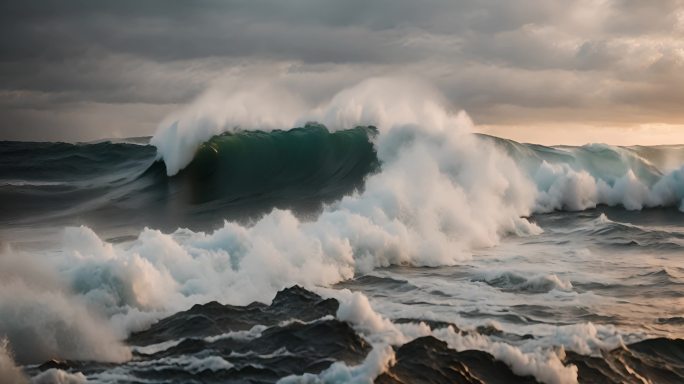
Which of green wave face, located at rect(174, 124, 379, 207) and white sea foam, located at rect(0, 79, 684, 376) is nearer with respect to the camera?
white sea foam, located at rect(0, 79, 684, 376)

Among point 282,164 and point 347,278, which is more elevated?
point 282,164

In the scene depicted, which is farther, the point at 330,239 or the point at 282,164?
the point at 282,164

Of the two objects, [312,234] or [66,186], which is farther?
[66,186]

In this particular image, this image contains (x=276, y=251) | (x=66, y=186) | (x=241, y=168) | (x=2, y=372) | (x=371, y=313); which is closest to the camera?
(x=2, y=372)

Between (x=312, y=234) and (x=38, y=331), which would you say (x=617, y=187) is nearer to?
(x=312, y=234)

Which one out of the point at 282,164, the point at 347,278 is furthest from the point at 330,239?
the point at 282,164

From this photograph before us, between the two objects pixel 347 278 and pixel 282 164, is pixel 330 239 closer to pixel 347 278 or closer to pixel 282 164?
pixel 347 278

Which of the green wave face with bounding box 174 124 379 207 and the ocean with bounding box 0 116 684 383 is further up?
the green wave face with bounding box 174 124 379 207

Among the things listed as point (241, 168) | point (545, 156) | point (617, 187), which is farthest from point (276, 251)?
point (545, 156)
